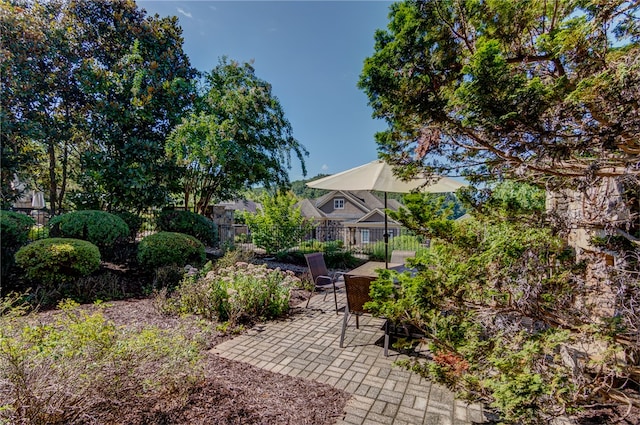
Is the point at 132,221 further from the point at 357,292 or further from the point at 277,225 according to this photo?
the point at 357,292

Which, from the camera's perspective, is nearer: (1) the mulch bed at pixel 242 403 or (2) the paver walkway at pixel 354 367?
(1) the mulch bed at pixel 242 403

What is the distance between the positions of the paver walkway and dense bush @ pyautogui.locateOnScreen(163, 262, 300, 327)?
0.97 ft

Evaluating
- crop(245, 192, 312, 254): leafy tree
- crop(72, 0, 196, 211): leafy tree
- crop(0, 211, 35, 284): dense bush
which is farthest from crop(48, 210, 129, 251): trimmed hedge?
crop(245, 192, 312, 254): leafy tree

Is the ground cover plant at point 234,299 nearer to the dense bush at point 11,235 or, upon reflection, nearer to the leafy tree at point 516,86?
the leafy tree at point 516,86

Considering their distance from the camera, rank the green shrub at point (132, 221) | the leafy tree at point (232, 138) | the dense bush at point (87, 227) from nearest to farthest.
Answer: the dense bush at point (87, 227) → the leafy tree at point (232, 138) → the green shrub at point (132, 221)

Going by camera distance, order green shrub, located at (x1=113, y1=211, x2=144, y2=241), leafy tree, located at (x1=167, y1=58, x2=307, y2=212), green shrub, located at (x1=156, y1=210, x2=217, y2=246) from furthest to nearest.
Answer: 1. green shrub, located at (x1=156, y1=210, x2=217, y2=246)
2. green shrub, located at (x1=113, y1=211, x2=144, y2=241)
3. leafy tree, located at (x1=167, y1=58, x2=307, y2=212)

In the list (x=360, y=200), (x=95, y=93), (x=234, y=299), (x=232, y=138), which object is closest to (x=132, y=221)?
(x=95, y=93)

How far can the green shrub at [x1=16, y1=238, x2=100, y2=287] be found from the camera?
15.7ft

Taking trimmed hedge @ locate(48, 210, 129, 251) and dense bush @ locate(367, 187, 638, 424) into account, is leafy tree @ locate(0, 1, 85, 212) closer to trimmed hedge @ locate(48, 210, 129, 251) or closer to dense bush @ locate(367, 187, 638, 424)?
trimmed hedge @ locate(48, 210, 129, 251)

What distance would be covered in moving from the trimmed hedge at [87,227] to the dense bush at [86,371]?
425cm

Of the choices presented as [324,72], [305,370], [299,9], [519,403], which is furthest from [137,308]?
[324,72]

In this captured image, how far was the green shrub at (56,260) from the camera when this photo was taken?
4.80 metres

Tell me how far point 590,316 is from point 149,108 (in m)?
9.44

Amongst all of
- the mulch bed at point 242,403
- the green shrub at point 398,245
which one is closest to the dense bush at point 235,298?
the mulch bed at point 242,403
